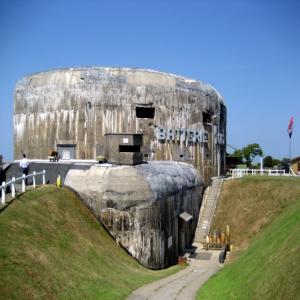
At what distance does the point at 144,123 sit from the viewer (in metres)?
32.4

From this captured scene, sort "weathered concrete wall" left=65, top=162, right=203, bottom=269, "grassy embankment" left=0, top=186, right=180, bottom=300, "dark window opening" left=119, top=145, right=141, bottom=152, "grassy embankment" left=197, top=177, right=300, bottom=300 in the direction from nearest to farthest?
"grassy embankment" left=197, top=177, right=300, bottom=300 → "grassy embankment" left=0, top=186, right=180, bottom=300 → "weathered concrete wall" left=65, top=162, right=203, bottom=269 → "dark window opening" left=119, top=145, right=141, bottom=152

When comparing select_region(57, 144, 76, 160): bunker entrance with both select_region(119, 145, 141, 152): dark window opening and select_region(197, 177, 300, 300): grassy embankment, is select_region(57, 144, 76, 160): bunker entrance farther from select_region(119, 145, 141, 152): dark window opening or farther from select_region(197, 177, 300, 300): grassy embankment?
select_region(197, 177, 300, 300): grassy embankment

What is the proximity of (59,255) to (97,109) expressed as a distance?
1679cm

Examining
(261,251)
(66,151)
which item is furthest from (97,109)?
(261,251)

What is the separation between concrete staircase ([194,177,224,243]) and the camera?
30802 millimetres

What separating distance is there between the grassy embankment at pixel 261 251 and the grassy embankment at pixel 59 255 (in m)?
3.33

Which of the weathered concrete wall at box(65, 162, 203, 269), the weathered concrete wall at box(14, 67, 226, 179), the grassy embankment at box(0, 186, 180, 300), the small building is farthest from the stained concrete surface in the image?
the small building

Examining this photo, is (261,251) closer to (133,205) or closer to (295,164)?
(133,205)

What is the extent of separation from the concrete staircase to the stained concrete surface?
5.26m

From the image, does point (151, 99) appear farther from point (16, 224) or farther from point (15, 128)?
point (16, 224)

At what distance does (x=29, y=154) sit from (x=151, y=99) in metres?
9.29

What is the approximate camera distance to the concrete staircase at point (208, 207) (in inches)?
1213

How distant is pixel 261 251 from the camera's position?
1681cm

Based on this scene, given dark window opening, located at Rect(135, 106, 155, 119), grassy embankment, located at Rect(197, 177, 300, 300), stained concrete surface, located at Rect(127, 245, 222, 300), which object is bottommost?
stained concrete surface, located at Rect(127, 245, 222, 300)
